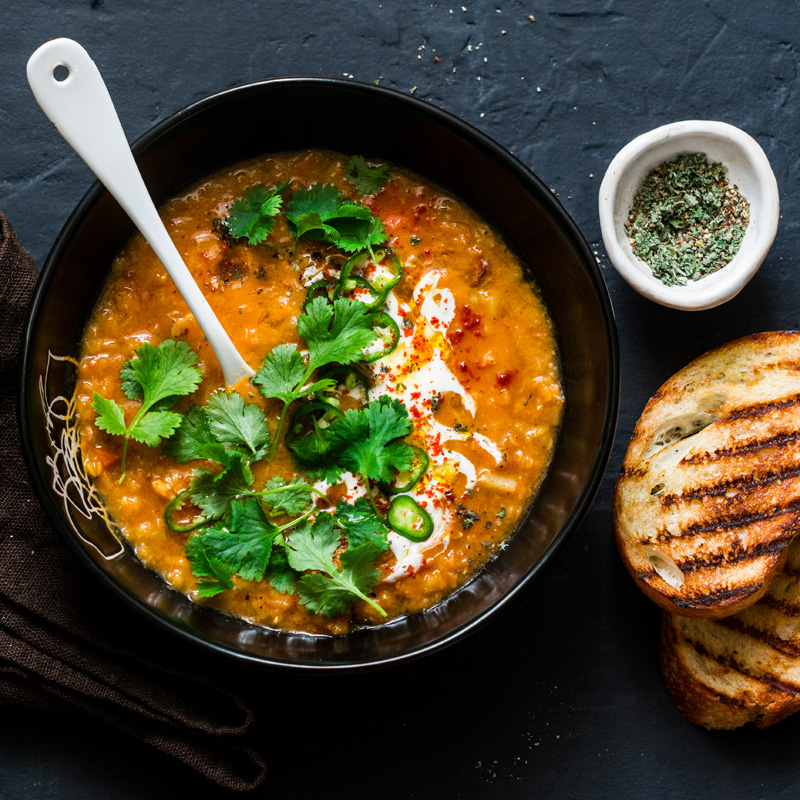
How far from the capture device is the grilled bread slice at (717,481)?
300cm

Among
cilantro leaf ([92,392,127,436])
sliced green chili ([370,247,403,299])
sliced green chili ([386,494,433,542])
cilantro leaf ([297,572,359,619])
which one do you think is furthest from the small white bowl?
cilantro leaf ([92,392,127,436])

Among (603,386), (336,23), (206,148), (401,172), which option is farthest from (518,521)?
(336,23)

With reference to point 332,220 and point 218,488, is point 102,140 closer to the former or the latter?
point 332,220

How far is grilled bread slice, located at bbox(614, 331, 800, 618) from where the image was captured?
118 inches

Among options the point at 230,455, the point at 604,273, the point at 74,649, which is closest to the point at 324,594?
the point at 230,455

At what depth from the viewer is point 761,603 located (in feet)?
10.6

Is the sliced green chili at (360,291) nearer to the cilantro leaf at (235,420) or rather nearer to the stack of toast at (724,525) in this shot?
the cilantro leaf at (235,420)

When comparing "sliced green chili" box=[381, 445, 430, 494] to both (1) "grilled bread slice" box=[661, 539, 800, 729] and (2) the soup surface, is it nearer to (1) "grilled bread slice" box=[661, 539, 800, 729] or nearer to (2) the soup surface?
(2) the soup surface

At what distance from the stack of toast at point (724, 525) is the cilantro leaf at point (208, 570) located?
1517 millimetres

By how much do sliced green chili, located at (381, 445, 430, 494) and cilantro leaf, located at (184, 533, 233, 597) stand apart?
25.7 inches

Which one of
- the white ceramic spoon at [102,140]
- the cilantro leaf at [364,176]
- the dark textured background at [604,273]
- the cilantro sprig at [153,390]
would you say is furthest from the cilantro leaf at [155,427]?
the cilantro leaf at [364,176]

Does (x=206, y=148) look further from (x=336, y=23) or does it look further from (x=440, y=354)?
(x=440, y=354)

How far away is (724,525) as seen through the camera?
3.04 m

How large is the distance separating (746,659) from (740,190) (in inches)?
73.2
